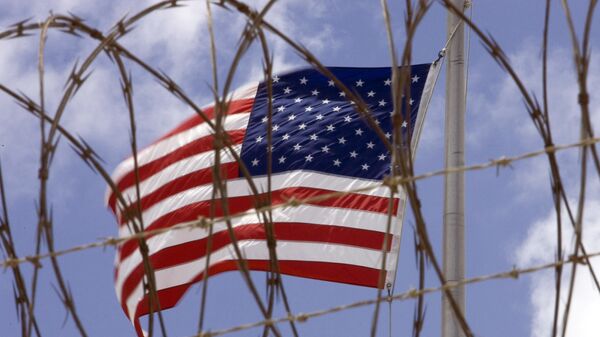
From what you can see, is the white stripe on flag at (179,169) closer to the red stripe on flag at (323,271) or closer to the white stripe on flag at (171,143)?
the white stripe on flag at (171,143)

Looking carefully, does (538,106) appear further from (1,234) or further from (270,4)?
(1,234)

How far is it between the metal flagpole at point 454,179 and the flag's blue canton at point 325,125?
7.13 ft

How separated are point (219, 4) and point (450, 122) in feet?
16.4

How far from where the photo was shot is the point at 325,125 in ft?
47.7

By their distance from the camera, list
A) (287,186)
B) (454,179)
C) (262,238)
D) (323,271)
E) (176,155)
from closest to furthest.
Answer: (454,179) < (323,271) < (262,238) < (287,186) < (176,155)

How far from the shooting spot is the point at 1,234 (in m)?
7.39

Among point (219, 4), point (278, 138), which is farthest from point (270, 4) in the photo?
point (278, 138)

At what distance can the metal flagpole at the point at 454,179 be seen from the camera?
10.1 metres

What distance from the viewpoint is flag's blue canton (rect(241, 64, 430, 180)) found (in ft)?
46.8

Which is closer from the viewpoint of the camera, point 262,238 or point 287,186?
point 262,238

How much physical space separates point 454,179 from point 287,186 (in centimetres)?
360

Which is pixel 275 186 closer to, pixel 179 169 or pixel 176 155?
pixel 179 169

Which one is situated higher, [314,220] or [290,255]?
[314,220]

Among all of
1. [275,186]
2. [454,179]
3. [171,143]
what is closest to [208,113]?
[171,143]
